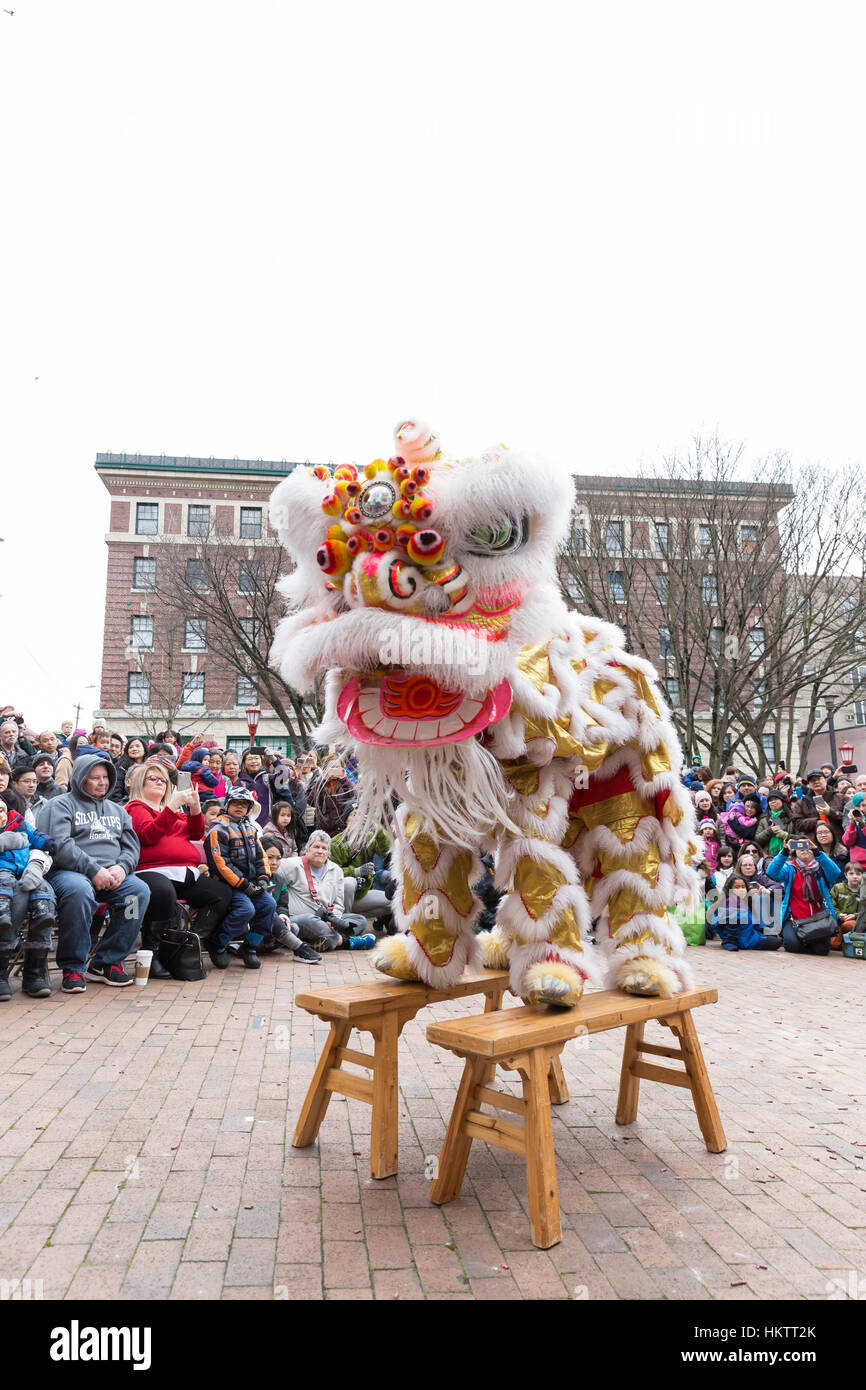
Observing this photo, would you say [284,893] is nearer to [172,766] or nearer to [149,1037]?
[172,766]

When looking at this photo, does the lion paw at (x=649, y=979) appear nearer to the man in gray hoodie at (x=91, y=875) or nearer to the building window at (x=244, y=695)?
the man in gray hoodie at (x=91, y=875)

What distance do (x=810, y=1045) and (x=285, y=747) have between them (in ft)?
87.8

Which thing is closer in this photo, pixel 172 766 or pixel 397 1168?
pixel 397 1168

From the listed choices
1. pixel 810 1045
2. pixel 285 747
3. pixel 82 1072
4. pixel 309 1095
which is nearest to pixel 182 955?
pixel 82 1072

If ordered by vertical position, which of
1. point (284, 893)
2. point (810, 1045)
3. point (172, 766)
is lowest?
point (810, 1045)

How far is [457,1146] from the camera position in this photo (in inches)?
124

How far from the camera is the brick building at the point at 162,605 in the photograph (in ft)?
93.4

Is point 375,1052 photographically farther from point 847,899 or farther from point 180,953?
point 847,899

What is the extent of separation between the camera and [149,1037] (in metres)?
5.24

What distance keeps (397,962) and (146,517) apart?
29993 millimetres

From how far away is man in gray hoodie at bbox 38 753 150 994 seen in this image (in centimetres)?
635

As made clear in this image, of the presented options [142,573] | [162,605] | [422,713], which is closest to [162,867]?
[422,713]

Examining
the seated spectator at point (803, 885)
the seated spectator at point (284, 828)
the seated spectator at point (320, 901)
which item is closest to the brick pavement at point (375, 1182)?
the seated spectator at point (320, 901)
